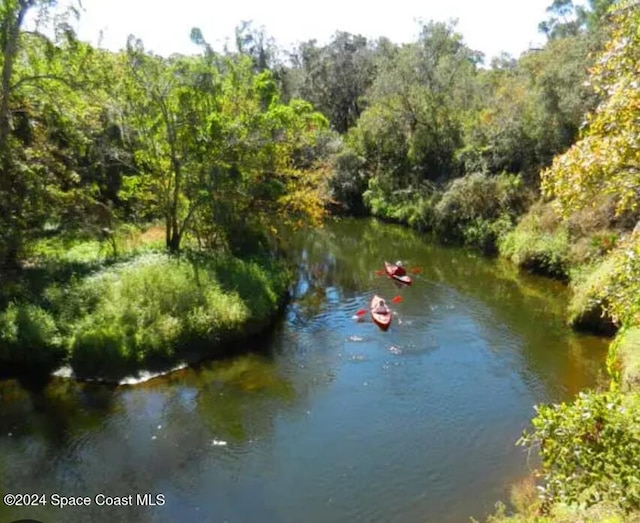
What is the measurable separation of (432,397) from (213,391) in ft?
17.2

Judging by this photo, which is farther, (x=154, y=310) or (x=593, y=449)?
(x=154, y=310)

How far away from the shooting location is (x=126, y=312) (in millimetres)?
14516

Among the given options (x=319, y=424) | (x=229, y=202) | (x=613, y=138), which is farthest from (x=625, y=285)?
(x=229, y=202)

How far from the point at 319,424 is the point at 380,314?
6.33m

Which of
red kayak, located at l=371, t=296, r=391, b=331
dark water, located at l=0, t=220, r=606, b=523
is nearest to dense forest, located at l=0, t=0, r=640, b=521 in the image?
dark water, located at l=0, t=220, r=606, b=523

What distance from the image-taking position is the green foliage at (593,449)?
455 centimetres

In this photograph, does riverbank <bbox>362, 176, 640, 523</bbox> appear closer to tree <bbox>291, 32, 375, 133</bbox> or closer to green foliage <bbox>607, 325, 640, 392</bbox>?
green foliage <bbox>607, 325, 640, 392</bbox>

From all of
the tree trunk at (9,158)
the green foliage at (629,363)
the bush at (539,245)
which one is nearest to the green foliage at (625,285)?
the green foliage at (629,363)

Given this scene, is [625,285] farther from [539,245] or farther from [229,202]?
[539,245]

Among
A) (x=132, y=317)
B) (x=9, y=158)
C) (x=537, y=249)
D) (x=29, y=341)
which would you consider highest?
(x=9, y=158)

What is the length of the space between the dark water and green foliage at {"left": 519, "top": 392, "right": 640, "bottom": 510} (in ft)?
15.4

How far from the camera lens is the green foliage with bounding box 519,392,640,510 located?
179 inches

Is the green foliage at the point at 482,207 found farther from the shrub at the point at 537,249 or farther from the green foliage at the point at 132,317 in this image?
the green foliage at the point at 132,317

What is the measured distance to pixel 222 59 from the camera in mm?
20062
